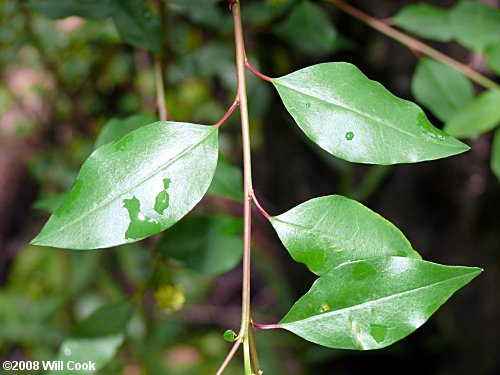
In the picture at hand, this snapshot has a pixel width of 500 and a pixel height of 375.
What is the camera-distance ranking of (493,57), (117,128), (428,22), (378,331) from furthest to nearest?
(428,22) < (493,57) < (117,128) < (378,331)

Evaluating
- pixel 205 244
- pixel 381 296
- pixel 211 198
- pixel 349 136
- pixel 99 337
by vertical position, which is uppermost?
pixel 349 136

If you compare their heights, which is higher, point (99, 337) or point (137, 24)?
point (137, 24)

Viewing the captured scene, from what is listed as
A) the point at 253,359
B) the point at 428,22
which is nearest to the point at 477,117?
the point at 428,22

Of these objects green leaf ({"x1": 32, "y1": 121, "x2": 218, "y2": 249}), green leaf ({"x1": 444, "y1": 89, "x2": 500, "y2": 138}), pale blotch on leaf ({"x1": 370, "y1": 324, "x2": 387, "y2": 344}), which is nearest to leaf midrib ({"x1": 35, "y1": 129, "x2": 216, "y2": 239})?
green leaf ({"x1": 32, "y1": 121, "x2": 218, "y2": 249})

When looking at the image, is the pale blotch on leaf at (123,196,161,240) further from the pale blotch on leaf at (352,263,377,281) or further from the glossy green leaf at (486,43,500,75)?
the glossy green leaf at (486,43,500,75)

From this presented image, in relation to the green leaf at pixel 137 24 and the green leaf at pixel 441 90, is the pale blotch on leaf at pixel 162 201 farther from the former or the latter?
the green leaf at pixel 441 90

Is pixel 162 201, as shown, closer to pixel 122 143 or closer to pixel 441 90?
pixel 122 143

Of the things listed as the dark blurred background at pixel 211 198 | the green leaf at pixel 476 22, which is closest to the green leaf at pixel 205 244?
the dark blurred background at pixel 211 198

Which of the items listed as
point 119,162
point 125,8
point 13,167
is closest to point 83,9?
point 125,8
